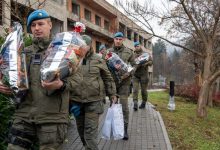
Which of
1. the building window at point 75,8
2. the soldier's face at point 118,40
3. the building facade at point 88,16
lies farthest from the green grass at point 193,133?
the building window at point 75,8

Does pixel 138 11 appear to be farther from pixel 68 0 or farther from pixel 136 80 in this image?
pixel 68 0

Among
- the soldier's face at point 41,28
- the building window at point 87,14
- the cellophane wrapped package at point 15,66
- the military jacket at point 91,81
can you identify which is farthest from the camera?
the building window at point 87,14

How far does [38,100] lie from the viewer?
3555 mm

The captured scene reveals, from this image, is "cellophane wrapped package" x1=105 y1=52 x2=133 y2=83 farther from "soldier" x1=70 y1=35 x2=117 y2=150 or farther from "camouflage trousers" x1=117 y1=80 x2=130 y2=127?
"soldier" x1=70 y1=35 x2=117 y2=150

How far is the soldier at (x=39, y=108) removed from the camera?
3.55 meters

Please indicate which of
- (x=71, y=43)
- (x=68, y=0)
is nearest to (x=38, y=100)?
(x=71, y=43)

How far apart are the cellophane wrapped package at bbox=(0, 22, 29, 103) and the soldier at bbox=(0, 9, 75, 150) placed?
9cm

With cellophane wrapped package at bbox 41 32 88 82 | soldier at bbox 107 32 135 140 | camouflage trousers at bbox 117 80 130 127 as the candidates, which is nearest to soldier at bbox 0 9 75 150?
cellophane wrapped package at bbox 41 32 88 82

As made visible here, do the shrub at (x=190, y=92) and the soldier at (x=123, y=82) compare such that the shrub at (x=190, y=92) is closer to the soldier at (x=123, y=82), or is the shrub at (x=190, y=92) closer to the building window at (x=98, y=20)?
the soldier at (x=123, y=82)

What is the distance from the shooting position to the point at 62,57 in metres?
3.30

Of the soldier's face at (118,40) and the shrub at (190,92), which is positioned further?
the shrub at (190,92)

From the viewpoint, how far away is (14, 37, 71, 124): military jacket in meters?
3.54

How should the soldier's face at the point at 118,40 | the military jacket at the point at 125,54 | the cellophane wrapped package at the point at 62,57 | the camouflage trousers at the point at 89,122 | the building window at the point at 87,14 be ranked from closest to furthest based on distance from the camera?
1. the cellophane wrapped package at the point at 62,57
2. the camouflage trousers at the point at 89,122
3. the soldier's face at the point at 118,40
4. the military jacket at the point at 125,54
5. the building window at the point at 87,14

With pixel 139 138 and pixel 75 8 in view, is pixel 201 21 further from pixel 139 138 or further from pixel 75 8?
pixel 75 8
